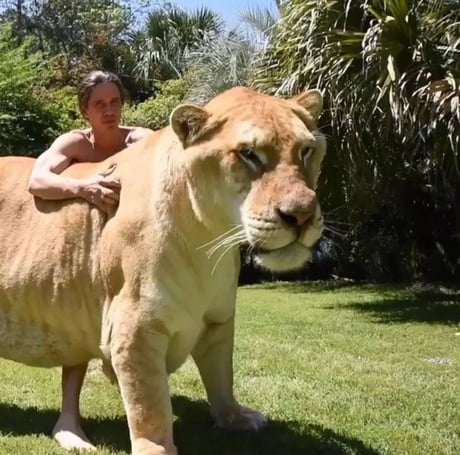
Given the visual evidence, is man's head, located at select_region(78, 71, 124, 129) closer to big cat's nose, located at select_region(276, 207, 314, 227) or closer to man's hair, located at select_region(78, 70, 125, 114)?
man's hair, located at select_region(78, 70, 125, 114)

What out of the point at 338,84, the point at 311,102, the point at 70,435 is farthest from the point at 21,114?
the point at 311,102

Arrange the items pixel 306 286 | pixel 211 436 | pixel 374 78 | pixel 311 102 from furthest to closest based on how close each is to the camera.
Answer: pixel 306 286
pixel 374 78
pixel 211 436
pixel 311 102

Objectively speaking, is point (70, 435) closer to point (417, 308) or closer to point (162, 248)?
point (162, 248)

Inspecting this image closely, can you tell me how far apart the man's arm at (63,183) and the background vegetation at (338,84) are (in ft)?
4.02

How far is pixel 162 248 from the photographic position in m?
3.56

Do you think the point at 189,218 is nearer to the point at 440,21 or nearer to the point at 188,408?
the point at 188,408

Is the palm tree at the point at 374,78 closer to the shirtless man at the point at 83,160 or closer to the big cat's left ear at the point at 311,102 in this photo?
the shirtless man at the point at 83,160

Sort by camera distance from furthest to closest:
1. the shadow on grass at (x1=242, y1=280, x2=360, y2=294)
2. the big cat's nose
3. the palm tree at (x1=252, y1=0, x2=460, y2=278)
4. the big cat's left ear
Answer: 1. the shadow on grass at (x1=242, y1=280, x2=360, y2=294)
2. the palm tree at (x1=252, y1=0, x2=460, y2=278)
3. the big cat's left ear
4. the big cat's nose

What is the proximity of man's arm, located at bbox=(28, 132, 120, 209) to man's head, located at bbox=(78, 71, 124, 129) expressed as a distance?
0.75 feet

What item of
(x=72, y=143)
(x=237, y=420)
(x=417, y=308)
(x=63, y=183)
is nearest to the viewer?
(x=63, y=183)

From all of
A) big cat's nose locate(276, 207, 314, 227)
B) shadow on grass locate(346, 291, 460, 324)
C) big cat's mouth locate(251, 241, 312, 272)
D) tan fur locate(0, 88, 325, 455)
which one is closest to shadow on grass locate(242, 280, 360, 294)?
shadow on grass locate(346, 291, 460, 324)

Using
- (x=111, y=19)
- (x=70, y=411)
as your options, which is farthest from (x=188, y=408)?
(x=111, y=19)

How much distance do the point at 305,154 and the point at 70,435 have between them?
1.90 metres

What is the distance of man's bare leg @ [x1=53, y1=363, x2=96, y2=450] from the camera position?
159 inches
